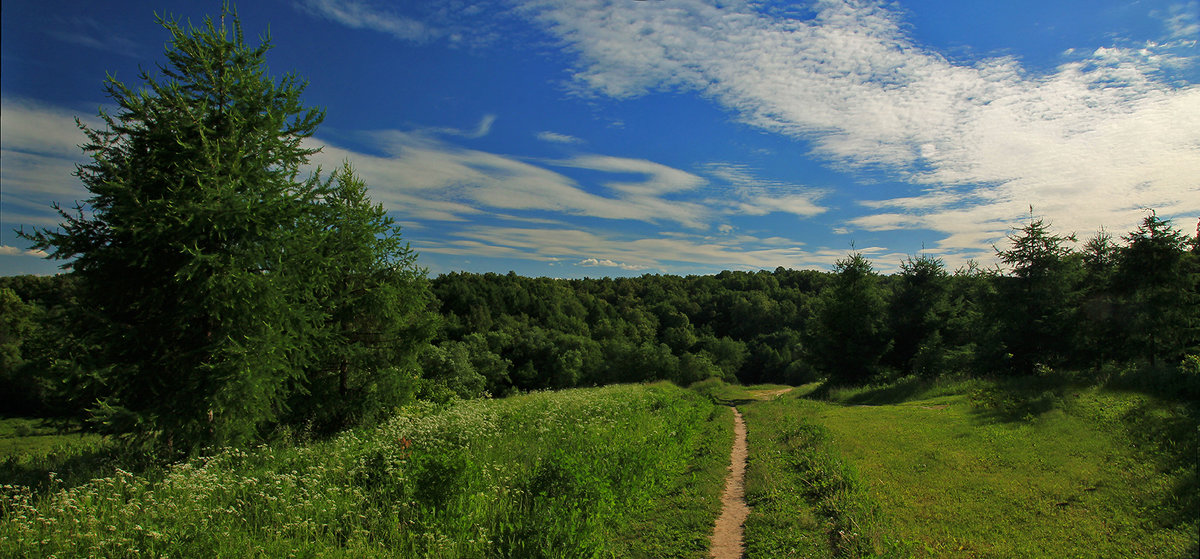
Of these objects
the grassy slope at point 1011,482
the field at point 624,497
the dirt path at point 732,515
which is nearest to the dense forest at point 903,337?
the field at point 624,497

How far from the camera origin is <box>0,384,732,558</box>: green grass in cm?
457

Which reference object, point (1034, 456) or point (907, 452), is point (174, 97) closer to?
point (907, 452)

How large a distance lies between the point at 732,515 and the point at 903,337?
2822cm

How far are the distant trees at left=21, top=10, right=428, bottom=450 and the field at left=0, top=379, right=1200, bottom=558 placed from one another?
1.56 meters

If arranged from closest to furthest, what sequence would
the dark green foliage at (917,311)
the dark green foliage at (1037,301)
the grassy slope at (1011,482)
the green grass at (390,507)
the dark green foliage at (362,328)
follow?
1. the green grass at (390,507)
2. the grassy slope at (1011,482)
3. the dark green foliage at (362,328)
4. the dark green foliage at (1037,301)
5. the dark green foliage at (917,311)

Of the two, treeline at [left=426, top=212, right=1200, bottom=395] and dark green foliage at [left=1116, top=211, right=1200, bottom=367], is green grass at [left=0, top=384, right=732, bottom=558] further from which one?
dark green foliage at [left=1116, top=211, right=1200, bottom=367]

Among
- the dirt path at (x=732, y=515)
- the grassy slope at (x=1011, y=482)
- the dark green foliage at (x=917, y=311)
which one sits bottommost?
the dirt path at (x=732, y=515)

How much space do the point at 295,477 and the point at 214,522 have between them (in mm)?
1408

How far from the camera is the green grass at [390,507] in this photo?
15.0 ft

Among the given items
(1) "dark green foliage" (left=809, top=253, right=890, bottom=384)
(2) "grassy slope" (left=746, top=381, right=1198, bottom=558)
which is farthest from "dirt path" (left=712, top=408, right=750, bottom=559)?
(1) "dark green foliage" (left=809, top=253, right=890, bottom=384)

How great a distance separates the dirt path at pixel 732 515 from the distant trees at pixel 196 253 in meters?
8.93

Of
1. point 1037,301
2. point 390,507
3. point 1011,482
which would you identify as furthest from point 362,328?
point 1037,301

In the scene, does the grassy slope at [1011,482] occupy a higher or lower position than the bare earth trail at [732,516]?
higher

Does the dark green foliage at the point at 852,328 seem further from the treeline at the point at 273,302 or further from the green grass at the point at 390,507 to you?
the green grass at the point at 390,507
